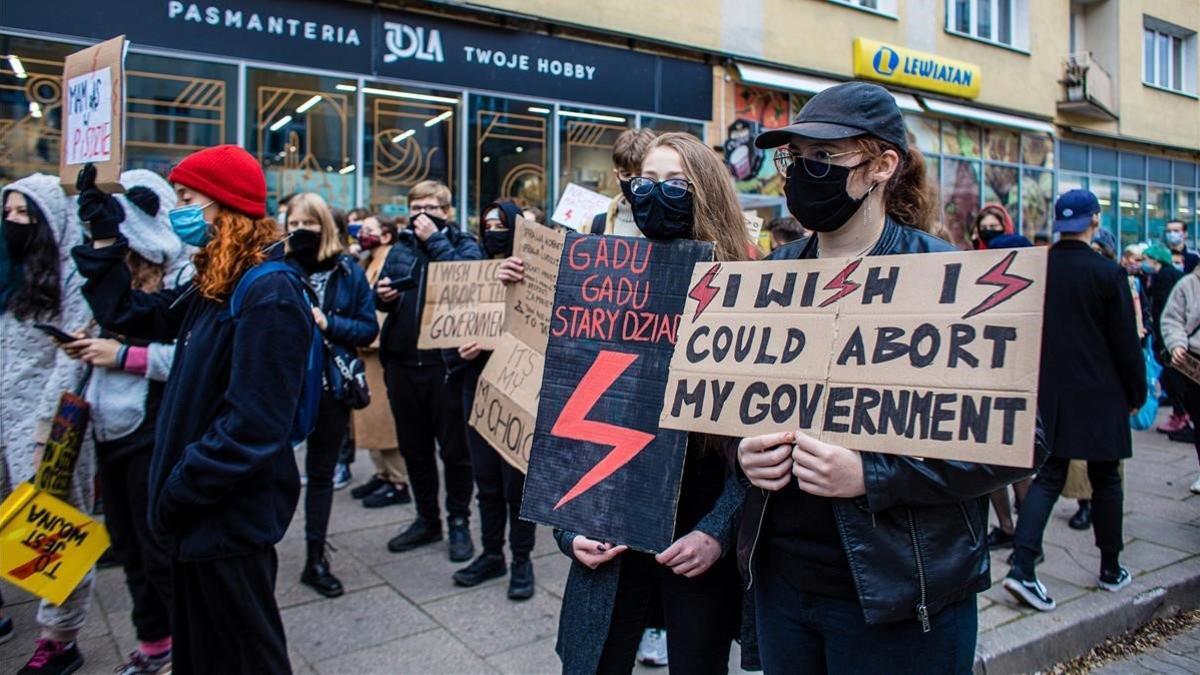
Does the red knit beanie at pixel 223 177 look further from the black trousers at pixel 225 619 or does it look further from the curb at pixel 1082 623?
the curb at pixel 1082 623

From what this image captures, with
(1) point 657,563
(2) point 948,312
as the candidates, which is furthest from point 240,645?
(2) point 948,312

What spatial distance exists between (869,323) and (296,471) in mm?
1962

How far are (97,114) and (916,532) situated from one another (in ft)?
10.6

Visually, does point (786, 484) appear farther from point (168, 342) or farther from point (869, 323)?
point (168, 342)

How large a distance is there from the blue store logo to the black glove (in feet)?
45.3

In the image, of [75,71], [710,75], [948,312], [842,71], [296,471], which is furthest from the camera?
[842,71]

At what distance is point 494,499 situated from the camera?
462cm

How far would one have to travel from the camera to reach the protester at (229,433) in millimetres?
2537

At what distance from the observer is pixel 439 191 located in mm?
4965

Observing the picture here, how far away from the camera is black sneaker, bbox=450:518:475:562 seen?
16.5 ft

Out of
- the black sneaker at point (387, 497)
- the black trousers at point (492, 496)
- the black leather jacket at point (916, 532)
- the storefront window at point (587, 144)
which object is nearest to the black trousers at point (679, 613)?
the black leather jacket at point (916, 532)

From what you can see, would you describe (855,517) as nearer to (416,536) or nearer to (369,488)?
(416,536)

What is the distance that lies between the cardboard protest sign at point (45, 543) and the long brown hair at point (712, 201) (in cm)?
272

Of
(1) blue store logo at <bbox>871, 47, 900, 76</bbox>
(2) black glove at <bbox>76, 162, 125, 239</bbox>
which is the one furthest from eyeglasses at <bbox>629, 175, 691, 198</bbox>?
(1) blue store logo at <bbox>871, 47, 900, 76</bbox>
